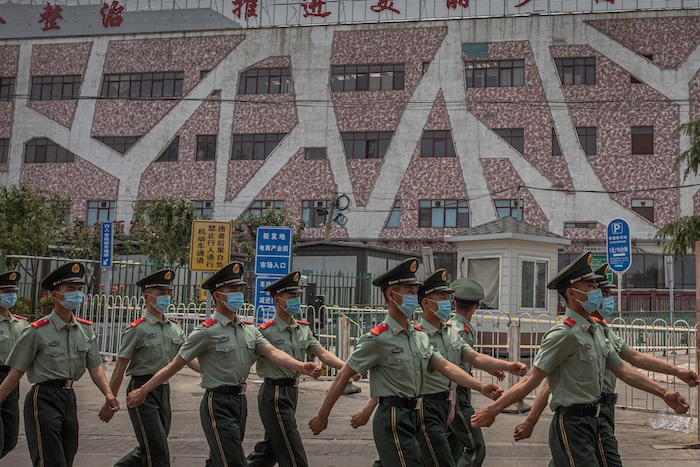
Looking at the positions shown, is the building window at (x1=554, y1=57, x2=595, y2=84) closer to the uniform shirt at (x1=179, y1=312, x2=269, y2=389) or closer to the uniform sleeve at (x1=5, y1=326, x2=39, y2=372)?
the uniform shirt at (x1=179, y1=312, x2=269, y2=389)

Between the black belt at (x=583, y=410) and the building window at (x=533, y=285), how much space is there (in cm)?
1237

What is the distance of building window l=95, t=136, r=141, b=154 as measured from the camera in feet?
131

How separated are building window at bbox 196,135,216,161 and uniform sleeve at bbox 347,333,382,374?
113ft

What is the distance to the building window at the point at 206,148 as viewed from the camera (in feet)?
129

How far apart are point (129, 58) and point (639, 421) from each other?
3499 centimetres

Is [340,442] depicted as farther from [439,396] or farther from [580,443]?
[580,443]

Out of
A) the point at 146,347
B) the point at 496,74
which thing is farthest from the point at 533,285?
the point at 496,74

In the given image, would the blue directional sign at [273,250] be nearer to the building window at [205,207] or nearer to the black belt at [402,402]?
the black belt at [402,402]

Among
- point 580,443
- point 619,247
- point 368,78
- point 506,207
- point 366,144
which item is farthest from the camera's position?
point 368,78

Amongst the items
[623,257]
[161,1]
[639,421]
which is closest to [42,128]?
[161,1]

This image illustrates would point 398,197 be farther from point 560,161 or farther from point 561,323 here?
point 561,323

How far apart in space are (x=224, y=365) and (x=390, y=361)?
1.39 m

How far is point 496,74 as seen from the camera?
3691cm

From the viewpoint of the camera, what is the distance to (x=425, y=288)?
22.4 ft
